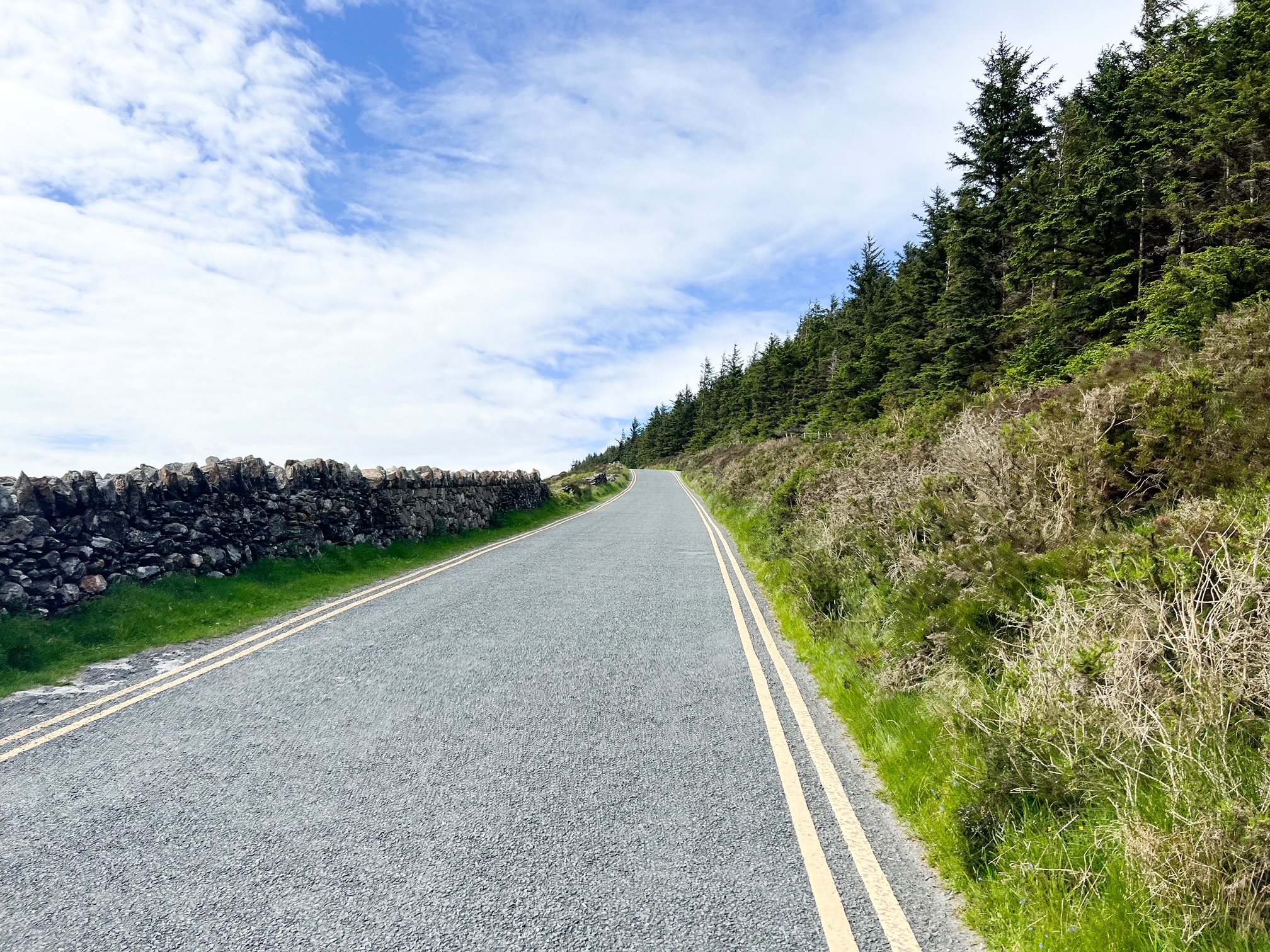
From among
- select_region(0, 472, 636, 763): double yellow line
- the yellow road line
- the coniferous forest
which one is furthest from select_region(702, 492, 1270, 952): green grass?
the coniferous forest

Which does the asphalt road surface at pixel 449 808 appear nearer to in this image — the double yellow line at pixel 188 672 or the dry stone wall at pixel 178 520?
the double yellow line at pixel 188 672

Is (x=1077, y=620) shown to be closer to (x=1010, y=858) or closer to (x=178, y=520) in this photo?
(x=1010, y=858)

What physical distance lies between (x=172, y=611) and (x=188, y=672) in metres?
2.45

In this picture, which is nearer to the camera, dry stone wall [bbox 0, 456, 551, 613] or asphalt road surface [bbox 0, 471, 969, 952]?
asphalt road surface [bbox 0, 471, 969, 952]

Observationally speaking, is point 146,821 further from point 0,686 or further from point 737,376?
point 737,376

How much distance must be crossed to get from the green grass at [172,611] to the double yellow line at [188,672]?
49cm

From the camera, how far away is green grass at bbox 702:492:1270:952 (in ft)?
8.64

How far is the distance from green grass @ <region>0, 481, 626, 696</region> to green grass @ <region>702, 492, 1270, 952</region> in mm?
7107

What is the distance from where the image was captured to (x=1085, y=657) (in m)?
3.72

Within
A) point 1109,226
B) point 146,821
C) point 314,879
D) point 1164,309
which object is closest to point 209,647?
point 146,821

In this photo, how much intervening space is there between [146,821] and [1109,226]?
27314mm

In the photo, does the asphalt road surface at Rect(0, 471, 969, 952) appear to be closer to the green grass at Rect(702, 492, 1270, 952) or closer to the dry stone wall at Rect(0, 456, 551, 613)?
the green grass at Rect(702, 492, 1270, 952)

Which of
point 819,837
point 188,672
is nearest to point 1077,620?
point 819,837

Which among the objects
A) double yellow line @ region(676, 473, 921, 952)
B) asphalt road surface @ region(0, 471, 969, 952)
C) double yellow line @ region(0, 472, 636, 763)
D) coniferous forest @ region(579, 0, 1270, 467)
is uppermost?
coniferous forest @ region(579, 0, 1270, 467)
